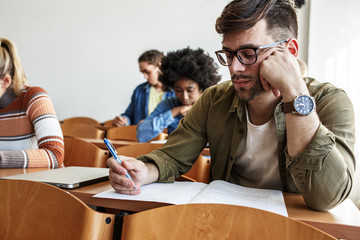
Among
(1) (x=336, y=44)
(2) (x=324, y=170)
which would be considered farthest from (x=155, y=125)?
(1) (x=336, y=44)

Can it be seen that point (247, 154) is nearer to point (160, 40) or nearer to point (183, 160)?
point (183, 160)

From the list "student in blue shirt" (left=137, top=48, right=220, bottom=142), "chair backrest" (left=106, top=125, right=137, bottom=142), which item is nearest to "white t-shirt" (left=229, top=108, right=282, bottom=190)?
"student in blue shirt" (left=137, top=48, right=220, bottom=142)

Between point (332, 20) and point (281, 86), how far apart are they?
11.9 feet

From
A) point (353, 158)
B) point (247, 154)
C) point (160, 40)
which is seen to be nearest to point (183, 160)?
point (247, 154)

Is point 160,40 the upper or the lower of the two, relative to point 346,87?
upper

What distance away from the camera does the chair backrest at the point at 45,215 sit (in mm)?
749

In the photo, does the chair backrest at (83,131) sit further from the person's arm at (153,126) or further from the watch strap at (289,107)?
the watch strap at (289,107)

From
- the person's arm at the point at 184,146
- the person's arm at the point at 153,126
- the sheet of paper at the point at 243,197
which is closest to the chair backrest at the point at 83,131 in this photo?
the person's arm at the point at 153,126

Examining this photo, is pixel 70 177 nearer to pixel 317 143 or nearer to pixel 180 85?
pixel 317 143

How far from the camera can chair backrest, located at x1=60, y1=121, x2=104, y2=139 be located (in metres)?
3.44

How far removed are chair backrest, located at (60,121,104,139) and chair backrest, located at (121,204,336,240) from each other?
9.09 ft

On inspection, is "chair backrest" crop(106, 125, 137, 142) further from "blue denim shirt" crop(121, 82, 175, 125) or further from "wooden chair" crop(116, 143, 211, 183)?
"wooden chair" crop(116, 143, 211, 183)

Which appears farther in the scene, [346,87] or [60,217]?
[346,87]

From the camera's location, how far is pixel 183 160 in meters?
1.38
